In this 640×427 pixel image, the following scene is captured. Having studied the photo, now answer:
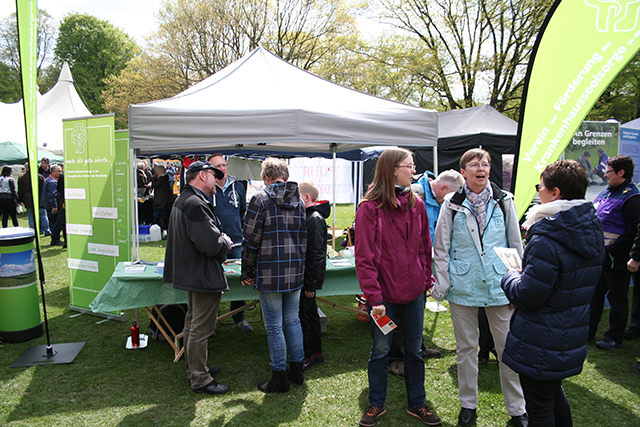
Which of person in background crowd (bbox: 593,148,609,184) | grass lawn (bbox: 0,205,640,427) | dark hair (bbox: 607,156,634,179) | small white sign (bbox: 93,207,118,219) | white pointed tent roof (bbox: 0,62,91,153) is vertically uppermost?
white pointed tent roof (bbox: 0,62,91,153)

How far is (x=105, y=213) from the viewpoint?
4.75 meters

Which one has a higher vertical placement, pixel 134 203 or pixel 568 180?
pixel 568 180

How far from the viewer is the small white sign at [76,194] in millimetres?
4836

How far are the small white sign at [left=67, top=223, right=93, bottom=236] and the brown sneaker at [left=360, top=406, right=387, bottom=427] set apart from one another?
3979 millimetres

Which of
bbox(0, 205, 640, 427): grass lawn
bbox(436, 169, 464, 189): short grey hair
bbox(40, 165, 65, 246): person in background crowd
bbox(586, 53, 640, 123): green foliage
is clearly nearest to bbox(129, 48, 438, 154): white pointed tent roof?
bbox(436, 169, 464, 189): short grey hair

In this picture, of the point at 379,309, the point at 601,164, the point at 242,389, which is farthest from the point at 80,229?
the point at 601,164

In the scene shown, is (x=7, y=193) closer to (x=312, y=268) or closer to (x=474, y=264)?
(x=312, y=268)

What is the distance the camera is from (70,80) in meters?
19.8

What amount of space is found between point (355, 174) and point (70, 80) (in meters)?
16.9

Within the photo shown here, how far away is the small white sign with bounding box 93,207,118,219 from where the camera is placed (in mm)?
4707

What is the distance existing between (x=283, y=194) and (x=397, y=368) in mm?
1842

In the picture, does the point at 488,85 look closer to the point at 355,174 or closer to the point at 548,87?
the point at 355,174

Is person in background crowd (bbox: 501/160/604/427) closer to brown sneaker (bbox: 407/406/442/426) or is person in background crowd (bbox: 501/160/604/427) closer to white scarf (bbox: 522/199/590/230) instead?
white scarf (bbox: 522/199/590/230)

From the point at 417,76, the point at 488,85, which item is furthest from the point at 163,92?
the point at 488,85
